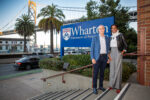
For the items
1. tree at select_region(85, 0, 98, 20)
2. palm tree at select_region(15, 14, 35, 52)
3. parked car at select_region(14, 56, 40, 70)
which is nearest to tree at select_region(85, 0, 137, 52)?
tree at select_region(85, 0, 98, 20)

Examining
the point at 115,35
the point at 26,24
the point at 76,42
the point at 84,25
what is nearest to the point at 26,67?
the point at 76,42

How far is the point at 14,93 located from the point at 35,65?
712cm

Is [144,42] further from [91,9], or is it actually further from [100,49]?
[91,9]

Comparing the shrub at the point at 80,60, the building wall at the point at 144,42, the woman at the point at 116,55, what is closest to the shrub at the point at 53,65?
the shrub at the point at 80,60

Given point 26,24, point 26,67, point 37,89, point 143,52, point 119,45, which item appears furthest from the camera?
point 26,24

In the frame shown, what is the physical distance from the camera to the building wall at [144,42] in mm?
3383

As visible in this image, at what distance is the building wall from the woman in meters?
1.09

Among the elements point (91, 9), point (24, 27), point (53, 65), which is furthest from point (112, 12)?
point (24, 27)

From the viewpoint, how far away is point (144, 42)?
11.3 ft

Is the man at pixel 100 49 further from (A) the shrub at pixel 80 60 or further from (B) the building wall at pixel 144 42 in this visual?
(A) the shrub at pixel 80 60

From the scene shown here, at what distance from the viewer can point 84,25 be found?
6059 mm

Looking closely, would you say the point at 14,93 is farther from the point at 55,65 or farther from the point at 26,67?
the point at 26,67

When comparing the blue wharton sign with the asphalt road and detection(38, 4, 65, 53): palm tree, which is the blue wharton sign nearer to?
the asphalt road

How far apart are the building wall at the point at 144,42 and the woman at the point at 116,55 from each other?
1090 mm
